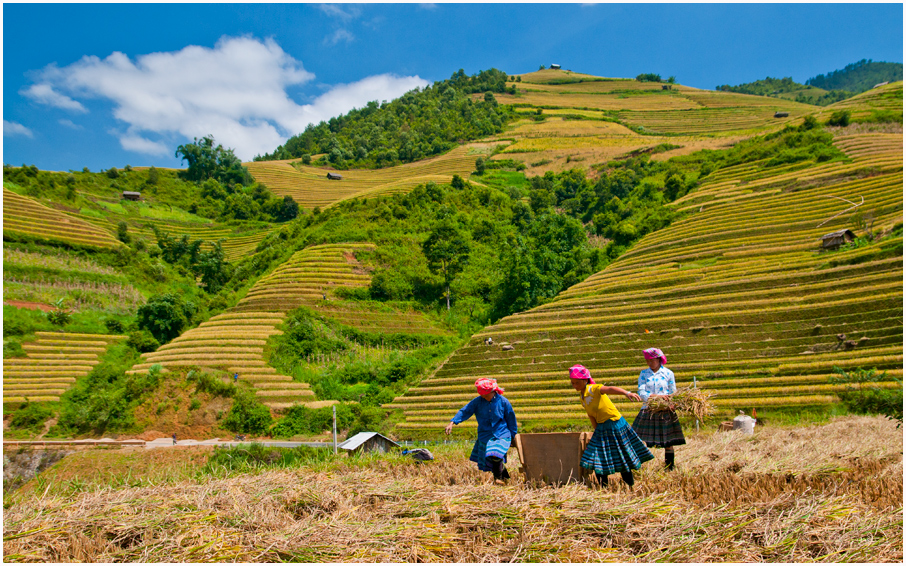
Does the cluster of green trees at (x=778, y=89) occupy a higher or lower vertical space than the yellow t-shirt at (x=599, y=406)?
higher

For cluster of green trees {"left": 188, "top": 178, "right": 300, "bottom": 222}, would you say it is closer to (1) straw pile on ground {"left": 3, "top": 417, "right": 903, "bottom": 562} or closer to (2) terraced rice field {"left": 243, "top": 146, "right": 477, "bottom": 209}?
(2) terraced rice field {"left": 243, "top": 146, "right": 477, "bottom": 209}

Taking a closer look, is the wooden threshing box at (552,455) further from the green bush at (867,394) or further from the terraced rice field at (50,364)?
the terraced rice field at (50,364)

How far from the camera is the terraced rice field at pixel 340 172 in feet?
256

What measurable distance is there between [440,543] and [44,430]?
1219 inches

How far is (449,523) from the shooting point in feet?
13.3

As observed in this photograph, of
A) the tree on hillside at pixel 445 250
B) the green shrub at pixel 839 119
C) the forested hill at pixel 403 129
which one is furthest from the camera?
the forested hill at pixel 403 129

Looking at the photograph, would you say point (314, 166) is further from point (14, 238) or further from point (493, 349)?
point (493, 349)

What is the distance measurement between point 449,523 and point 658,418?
11.2 ft

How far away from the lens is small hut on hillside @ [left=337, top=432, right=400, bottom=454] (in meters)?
9.85

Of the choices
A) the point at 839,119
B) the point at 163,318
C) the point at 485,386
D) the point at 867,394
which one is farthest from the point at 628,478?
the point at 839,119

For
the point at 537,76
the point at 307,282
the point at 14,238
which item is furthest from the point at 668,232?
the point at 537,76

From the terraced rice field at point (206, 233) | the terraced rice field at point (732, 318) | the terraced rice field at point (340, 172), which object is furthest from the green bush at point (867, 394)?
the terraced rice field at point (340, 172)

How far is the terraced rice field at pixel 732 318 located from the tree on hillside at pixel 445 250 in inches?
479

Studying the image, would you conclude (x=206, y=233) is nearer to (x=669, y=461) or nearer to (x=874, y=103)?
(x=669, y=461)
